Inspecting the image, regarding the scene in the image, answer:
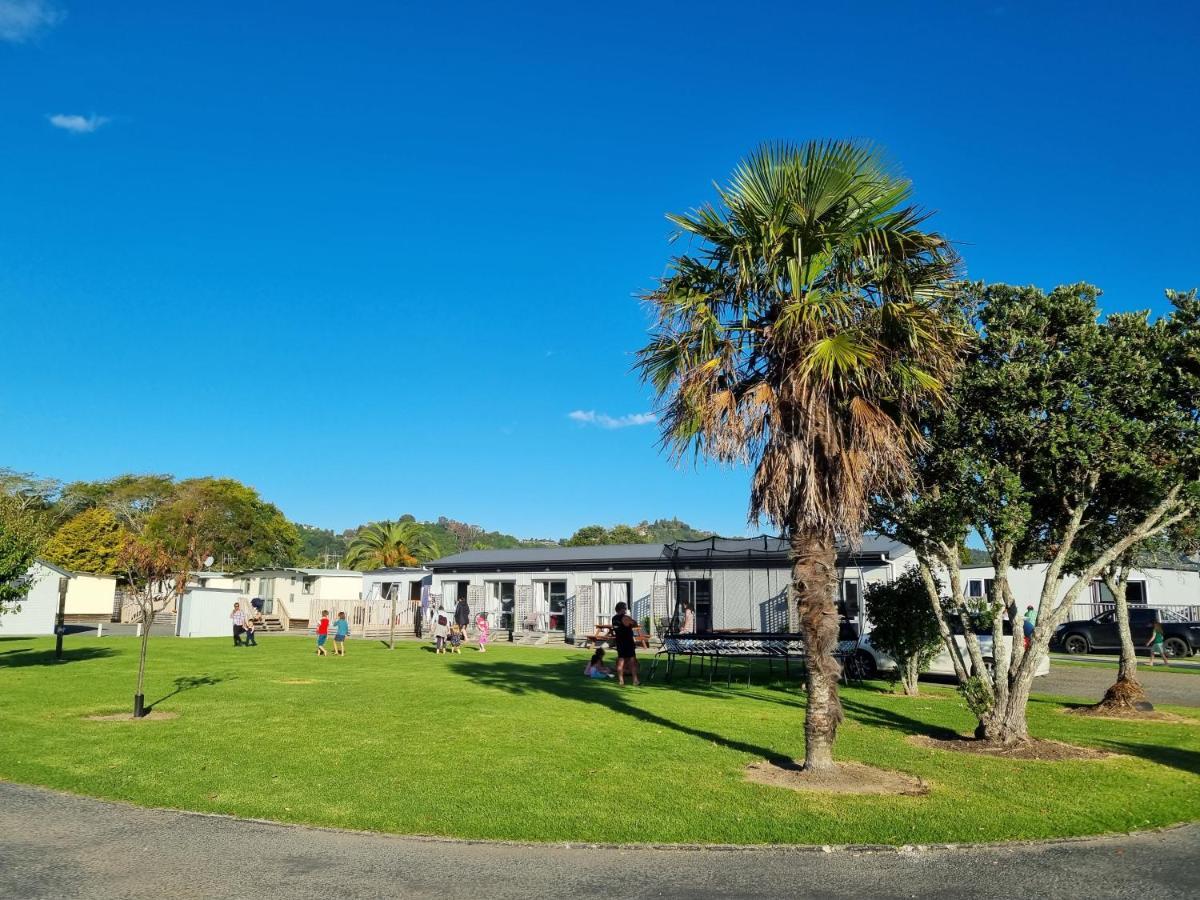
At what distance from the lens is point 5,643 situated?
1093 inches

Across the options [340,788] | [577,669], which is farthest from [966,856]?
[577,669]

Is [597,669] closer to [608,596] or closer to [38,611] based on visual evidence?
[608,596]

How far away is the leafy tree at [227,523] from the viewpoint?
186 ft

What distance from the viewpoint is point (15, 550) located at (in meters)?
17.7

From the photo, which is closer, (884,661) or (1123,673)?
(1123,673)

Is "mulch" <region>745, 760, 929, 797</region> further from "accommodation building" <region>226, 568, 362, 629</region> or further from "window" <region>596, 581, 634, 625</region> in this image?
"accommodation building" <region>226, 568, 362, 629</region>

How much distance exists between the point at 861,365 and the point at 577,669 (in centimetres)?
1365

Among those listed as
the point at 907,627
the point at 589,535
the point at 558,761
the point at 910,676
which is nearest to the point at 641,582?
the point at 910,676

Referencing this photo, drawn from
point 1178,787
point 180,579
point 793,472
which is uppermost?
point 793,472

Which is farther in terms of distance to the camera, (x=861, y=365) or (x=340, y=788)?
(x=861, y=365)

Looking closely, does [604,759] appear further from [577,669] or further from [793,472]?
[577,669]

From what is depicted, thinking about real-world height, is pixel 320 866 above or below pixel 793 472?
below

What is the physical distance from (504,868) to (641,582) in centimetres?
2513

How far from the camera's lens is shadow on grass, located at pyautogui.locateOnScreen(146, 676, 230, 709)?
14555mm
